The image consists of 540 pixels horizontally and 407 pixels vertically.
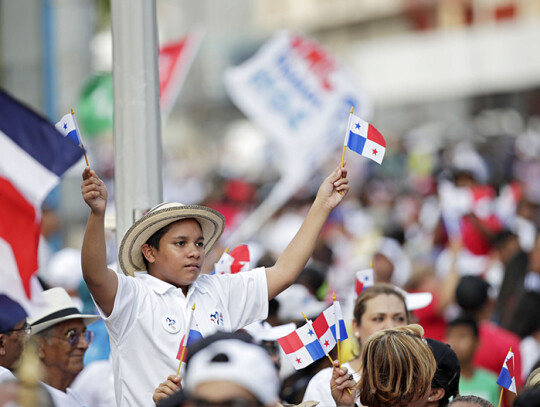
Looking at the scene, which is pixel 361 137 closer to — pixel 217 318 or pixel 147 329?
pixel 217 318

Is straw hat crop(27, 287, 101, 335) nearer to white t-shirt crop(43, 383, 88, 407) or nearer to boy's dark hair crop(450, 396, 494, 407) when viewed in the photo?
white t-shirt crop(43, 383, 88, 407)

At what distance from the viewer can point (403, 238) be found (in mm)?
13672

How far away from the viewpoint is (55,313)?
18.2 feet

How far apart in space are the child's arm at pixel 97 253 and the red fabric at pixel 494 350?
3.71 m

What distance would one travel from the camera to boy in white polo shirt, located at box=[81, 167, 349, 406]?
14.9ft

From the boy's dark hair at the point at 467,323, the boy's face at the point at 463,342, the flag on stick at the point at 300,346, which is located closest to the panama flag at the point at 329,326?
the flag on stick at the point at 300,346

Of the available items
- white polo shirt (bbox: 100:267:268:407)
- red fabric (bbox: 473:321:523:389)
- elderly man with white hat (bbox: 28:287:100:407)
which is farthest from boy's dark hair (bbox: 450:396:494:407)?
red fabric (bbox: 473:321:523:389)

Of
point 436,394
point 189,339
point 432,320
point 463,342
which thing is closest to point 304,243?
point 189,339

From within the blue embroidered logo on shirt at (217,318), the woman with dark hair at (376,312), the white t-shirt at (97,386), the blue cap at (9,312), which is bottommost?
the white t-shirt at (97,386)

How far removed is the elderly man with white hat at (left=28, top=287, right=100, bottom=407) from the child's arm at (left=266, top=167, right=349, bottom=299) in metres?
1.12

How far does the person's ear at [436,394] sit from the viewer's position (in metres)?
4.90

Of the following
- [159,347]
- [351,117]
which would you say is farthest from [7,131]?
[351,117]

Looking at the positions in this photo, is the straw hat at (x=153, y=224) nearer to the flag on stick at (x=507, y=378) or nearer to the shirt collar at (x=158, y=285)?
the shirt collar at (x=158, y=285)

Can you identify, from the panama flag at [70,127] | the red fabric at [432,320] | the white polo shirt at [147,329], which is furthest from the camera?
the red fabric at [432,320]
